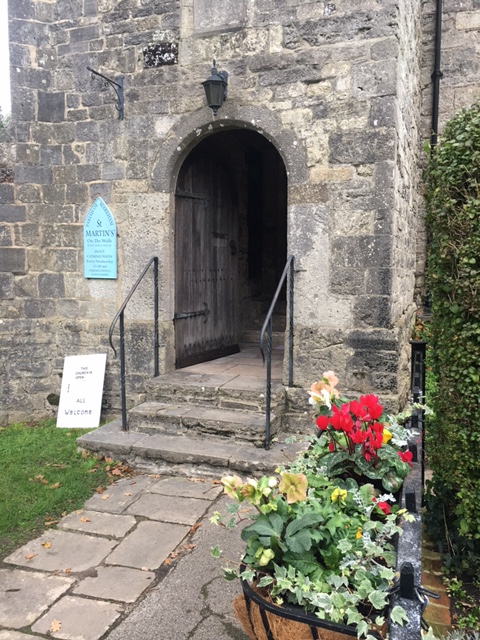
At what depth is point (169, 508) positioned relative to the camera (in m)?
3.65

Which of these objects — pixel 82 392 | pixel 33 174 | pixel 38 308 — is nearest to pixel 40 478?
pixel 82 392

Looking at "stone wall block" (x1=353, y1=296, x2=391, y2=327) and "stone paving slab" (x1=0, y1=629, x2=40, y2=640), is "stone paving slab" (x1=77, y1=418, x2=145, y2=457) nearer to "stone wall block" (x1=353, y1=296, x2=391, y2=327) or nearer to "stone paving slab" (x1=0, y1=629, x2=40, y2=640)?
"stone paving slab" (x1=0, y1=629, x2=40, y2=640)

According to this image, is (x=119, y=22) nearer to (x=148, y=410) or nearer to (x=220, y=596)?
(x=148, y=410)

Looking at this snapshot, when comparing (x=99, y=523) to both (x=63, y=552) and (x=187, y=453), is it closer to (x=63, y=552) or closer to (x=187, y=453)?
(x=63, y=552)

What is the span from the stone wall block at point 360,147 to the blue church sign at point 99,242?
2234mm

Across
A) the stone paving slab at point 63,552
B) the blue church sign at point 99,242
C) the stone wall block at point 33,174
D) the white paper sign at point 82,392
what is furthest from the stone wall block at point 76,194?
the stone paving slab at point 63,552

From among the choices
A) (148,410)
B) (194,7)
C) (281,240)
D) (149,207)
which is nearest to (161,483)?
(148,410)

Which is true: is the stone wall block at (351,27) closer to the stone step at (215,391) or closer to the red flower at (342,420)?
the stone step at (215,391)

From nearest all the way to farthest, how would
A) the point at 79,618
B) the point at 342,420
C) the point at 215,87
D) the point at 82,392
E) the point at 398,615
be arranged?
the point at 398,615 → the point at 342,420 → the point at 79,618 → the point at 215,87 → the point at 82,392

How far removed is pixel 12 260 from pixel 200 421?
8.90 ft

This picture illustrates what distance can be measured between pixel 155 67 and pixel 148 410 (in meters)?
3.15

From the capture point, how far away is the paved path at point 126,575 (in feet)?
8.08

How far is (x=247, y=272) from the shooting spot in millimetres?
8141

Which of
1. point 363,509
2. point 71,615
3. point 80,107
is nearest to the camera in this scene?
point 363,509
